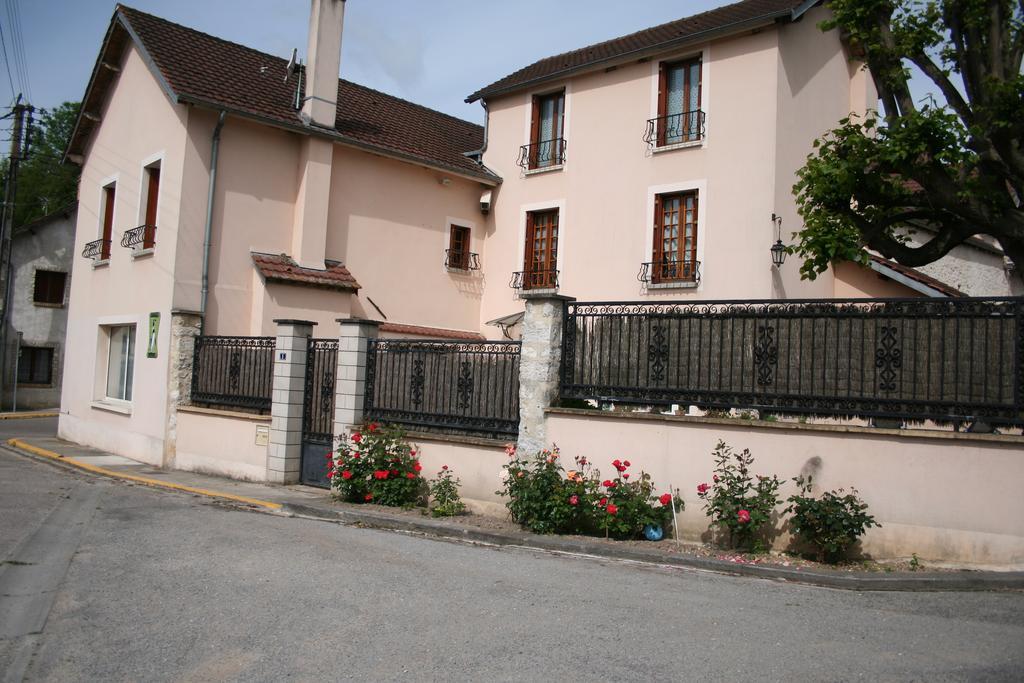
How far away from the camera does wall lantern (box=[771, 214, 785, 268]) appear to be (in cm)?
1405

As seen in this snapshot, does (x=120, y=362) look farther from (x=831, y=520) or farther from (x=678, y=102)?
(x=831, y=520)

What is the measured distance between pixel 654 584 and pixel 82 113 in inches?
723

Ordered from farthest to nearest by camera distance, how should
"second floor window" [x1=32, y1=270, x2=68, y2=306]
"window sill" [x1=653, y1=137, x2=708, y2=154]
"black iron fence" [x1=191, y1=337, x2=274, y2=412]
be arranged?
"second floor window" [x1=32, y1=270, x2=68, y2=306] < "window sill" [x1=653, y1=137, x2=708, y2=154] < "black iron fence" [x1=191, y1=337, x2=274, y2=412]

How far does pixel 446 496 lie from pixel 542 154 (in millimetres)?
10670

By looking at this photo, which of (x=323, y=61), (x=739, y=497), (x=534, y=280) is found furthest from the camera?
(x=534, y=280)

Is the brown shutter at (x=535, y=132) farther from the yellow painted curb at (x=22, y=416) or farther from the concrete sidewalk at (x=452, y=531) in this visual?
the yellow painted curb at (x=22, y=416)

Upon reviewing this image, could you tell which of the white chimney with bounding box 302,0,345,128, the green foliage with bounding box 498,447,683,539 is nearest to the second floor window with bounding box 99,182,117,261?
the white chimney with bounding box 302,0,345,128

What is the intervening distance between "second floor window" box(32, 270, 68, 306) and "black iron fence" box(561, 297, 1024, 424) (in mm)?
27419

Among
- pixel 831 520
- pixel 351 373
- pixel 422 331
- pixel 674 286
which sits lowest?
pixel 831 520

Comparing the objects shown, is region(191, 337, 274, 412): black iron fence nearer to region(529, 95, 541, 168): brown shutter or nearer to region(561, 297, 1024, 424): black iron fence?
region(561, 297, 1024, 424): black iron fence

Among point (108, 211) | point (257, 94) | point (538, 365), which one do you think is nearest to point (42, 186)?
point (108, 211)

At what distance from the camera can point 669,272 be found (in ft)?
52.2

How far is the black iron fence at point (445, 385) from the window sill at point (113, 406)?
7.49m

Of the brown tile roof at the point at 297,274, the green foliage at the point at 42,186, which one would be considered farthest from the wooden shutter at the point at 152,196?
the green foliage at the point at 42,186
